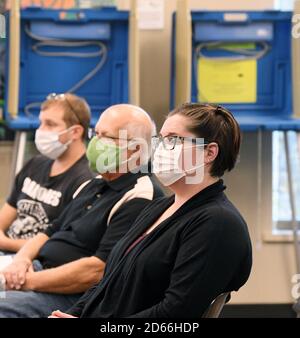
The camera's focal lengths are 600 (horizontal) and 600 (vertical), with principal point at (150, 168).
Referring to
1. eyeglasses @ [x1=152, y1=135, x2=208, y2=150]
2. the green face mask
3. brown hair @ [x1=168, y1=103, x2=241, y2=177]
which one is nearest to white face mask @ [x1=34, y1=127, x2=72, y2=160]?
the green face mask

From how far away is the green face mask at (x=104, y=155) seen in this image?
6.42 ft

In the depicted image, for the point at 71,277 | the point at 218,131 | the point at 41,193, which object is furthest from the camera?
the point at 41,193

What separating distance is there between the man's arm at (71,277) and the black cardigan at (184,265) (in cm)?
27

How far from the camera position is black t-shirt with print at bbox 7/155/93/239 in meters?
2.32

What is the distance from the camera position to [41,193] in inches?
94.0

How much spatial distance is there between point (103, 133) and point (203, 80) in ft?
3.74

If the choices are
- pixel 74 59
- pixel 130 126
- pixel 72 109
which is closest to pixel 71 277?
pixel 130 126

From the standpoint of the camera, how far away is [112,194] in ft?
6.39

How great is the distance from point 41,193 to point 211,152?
42.4 inches

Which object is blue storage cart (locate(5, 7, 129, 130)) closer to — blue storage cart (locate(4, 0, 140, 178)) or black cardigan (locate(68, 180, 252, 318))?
blue storage cart (locate(4, 0, 140, 178))

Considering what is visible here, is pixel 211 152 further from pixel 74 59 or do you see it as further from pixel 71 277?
pixel 74 59

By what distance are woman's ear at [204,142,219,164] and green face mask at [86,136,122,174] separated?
515 mm
